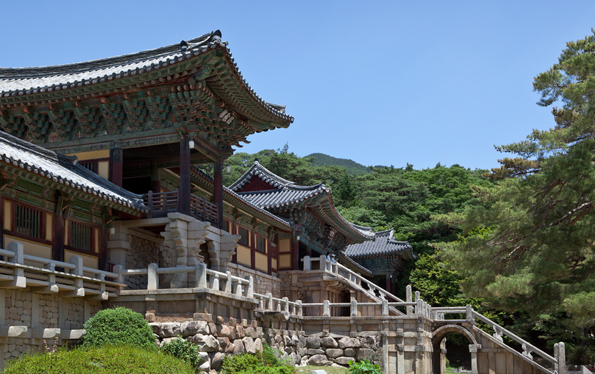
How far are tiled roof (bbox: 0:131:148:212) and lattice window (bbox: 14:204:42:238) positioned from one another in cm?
121

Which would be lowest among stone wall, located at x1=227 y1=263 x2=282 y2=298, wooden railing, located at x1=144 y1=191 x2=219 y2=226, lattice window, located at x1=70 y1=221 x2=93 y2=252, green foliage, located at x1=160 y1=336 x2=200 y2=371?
green foliage, located at x1=160 y1=336 x2=200 y2=371

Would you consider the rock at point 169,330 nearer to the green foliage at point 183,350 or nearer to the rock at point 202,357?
the green foliage at point 183,350

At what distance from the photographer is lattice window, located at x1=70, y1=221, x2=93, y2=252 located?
17938 mm

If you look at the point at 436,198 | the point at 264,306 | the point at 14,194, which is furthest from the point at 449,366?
the point at 14,194

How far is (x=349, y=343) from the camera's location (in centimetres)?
2783

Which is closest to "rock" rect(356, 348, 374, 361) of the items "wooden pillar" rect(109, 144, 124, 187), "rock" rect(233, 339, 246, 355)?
"rock" rect(233, 339, 246, 355)

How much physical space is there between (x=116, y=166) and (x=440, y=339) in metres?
20.8

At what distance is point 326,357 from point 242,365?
10.2 meters

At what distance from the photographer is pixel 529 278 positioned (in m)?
19.2

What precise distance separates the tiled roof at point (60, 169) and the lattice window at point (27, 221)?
3.98 ft

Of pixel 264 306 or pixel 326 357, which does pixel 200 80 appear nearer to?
pixel 264 306

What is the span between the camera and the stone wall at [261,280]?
27312 millimetres

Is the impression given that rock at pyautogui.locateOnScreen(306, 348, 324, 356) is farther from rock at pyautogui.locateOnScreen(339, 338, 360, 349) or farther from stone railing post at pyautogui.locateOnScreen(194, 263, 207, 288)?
stone railing post at pyautogui.locateOnScreen(194, 263, 207, 288)

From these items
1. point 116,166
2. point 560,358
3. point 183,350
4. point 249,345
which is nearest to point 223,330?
point 183,350
